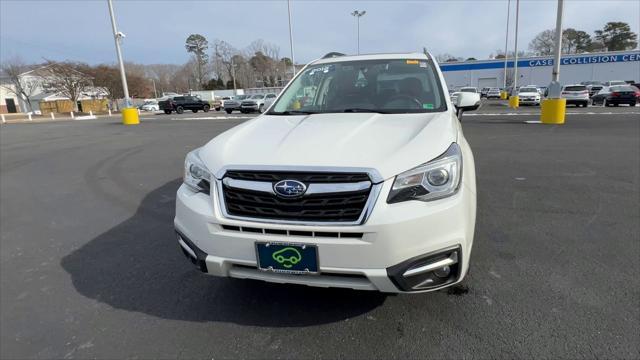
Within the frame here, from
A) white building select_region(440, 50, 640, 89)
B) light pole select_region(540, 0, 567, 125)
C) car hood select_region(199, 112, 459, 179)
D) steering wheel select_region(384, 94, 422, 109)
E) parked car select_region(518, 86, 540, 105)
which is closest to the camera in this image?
car hood select_region(199, 112, 459, 179)

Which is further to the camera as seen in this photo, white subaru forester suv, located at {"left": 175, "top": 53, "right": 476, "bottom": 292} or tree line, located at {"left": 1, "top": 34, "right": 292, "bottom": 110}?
tree line, located at {"left": 1, "top": 34, "right": 292, "bottom": 110}

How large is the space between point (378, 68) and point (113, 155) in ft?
27.2

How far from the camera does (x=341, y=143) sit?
234 cm

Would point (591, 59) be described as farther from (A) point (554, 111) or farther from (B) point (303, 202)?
(B) point (303, 202)

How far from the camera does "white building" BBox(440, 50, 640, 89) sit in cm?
5656

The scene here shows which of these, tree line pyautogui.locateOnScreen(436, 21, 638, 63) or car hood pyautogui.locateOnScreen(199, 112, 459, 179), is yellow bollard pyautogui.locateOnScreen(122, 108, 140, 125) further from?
tree line pyautogui.locateOnScreen(436, 21, 638, 63)

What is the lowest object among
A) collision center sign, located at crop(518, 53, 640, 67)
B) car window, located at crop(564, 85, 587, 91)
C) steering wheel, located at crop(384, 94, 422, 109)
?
car window, located at crop(564, 85, 587, 91)

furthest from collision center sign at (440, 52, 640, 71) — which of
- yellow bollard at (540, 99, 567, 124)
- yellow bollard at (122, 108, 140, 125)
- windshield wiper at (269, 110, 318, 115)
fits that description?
windshield wiper at (269, 110, 318, 115)

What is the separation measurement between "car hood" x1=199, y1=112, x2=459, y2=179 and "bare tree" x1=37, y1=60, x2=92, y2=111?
6009cm

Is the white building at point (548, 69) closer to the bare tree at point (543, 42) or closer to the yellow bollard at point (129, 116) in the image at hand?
the bare tree at point (543, 42)

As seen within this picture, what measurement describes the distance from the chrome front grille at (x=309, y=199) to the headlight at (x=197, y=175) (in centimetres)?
25

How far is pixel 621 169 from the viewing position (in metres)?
6.29

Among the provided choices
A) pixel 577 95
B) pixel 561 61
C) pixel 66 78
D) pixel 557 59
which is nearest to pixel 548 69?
pixel 561 61

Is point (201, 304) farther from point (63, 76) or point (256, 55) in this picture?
point (256, 55)
